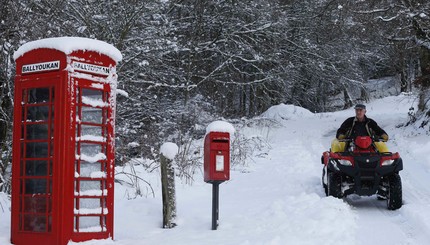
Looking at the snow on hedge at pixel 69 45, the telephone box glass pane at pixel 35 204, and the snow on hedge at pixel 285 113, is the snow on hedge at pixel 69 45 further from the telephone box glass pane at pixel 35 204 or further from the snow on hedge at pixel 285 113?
the snow on hedge at pixel 285 113

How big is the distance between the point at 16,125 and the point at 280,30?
14.2 m

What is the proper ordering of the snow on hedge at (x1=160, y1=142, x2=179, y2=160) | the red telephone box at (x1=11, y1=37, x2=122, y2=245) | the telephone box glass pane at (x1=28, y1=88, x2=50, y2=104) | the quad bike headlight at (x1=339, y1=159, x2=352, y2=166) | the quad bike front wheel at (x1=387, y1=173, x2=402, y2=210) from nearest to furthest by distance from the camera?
the red telephone box at (x1=11, y1=37, x2=122, y2=245)
the telephone box glass pane at (x1=28, y1=88, x2=50, y2=104)
the snow on hedge at (x1=160, y1=142, x2=179, y2=160)
the quad bike front wheel at (x1=387, y1=173, x2=402, y2=210)
the quad bike headlight at (x1=339, y1=159, x2=352, y2=166)

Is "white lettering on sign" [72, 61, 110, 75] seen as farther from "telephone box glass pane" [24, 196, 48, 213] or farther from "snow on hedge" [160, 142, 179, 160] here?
"telephone box glass pane" [24, 196, 48, 213]

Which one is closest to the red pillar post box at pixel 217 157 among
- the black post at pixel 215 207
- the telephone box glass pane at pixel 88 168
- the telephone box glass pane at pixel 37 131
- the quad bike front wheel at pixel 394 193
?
the black post at pixel 215 207

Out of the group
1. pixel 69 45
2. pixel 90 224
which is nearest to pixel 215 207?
pixel 90 224

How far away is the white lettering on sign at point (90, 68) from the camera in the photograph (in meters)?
5.11

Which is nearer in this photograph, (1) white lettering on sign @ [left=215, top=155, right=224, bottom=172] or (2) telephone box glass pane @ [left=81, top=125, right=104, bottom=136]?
(2) telephone box glass pane @ [left=81, top=125, right=104, bottom=136]

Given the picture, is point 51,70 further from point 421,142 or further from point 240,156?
point 421,142

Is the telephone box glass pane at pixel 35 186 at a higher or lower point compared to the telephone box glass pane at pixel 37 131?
lower

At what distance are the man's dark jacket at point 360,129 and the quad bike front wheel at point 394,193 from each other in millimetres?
1224

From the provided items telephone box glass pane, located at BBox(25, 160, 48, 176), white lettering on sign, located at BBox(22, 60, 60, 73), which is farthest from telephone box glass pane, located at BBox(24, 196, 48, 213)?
white lettering on sign, located at BBox(22, 60, 60, 73)

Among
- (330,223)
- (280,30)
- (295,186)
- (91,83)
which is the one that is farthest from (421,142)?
(91,83)

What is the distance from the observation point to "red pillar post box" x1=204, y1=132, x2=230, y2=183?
18.5 feet

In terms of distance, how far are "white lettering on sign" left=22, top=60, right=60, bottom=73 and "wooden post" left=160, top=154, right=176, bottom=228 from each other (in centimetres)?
161
